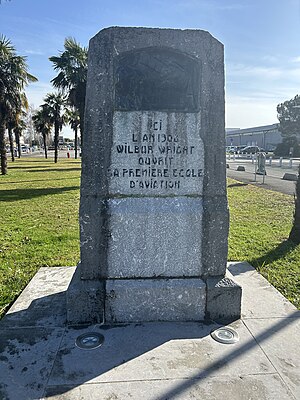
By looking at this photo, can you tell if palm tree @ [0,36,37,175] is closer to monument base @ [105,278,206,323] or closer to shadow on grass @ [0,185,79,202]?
shadow on grass @ [0,185,79,202]

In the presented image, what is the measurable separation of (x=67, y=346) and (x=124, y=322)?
56cm

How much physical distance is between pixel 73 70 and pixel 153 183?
63.3ft

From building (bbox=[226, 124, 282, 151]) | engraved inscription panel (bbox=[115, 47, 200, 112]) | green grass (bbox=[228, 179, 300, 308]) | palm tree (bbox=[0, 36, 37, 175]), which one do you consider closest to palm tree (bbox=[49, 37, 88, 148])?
palm tree (bbox=[0, 36, 37, 175])

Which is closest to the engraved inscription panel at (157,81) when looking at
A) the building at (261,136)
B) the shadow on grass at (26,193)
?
the shadow on grass at (26,193)

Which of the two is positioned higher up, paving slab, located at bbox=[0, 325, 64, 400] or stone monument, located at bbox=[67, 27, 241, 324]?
stone monument, located at bbox=[67, 27, 241, 324]

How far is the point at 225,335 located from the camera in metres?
2.67

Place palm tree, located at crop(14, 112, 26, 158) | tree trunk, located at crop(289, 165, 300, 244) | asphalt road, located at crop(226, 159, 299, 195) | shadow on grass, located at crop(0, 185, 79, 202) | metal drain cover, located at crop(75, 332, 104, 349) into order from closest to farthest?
1. metal drain cover, located at crop(75, 332, 104, 349)
2. tree trunk, located at crop(289, 165, 300, 244)
3. shadow on grass, located at crop(0, 185, 79, 202)
4. asphalt road, located at crop(226, 159, 299, 195)
5. palm tree, located at crop(14, 112, 26, 158)

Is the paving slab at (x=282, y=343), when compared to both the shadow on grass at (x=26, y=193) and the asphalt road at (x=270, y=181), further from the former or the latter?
the asphalt road at (x=270, y=181)

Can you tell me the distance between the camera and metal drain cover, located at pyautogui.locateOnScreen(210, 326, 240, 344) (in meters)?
2.59

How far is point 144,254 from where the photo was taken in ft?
9.70

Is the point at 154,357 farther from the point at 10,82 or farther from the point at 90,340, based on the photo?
the point at 10,82

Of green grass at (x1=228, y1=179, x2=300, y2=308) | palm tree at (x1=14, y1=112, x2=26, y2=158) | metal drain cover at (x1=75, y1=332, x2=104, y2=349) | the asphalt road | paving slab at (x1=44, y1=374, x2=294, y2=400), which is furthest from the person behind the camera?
palm tree at (x1=14, y1=112, x2=26, y2=158)

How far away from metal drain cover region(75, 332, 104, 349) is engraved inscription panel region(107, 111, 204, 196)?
123cm

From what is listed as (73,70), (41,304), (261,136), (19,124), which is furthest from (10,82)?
(261,136)
